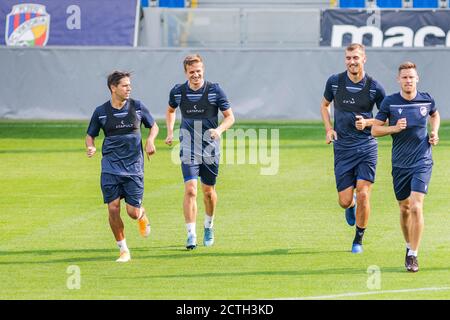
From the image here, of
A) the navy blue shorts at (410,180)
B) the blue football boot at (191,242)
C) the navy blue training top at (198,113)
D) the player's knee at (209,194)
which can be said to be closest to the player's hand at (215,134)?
the navy blue training top at (198,113)

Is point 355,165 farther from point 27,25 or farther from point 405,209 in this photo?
point 27,25

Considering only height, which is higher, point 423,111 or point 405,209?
point 423,111

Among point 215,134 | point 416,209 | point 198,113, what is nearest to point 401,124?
point 416,209

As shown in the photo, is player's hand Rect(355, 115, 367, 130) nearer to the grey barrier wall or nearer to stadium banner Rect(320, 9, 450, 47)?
the grey barrier wall

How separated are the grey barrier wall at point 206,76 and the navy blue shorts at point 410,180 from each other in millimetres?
17798

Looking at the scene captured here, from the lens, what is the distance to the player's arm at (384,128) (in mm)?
13406

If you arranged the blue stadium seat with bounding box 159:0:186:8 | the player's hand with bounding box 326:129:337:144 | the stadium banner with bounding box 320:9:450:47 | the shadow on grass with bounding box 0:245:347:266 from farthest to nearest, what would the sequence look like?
1. the blue stadium seat with bounding box 159:0:186:8
2. the stadium banner with bounding box 320:9:450:47
3. the player's hand with bounding box 326:129:337:144
4. the shadow on grass with bounding box 0:245:347:266

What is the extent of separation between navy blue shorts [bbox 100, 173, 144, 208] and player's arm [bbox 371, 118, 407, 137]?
280cm

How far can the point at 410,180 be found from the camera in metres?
13.6

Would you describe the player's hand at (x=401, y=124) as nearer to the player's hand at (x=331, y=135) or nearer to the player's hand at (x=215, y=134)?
Answer: the player's hand at (x=331, y=135)

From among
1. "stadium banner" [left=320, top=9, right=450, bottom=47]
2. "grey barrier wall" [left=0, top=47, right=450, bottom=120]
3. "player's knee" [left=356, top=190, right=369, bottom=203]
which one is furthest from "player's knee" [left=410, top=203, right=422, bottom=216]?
"stadium banner" [left=320, top=9, right=450, bottom=47]

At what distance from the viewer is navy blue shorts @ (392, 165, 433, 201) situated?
13461mm

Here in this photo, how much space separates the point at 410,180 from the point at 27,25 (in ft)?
72.7
